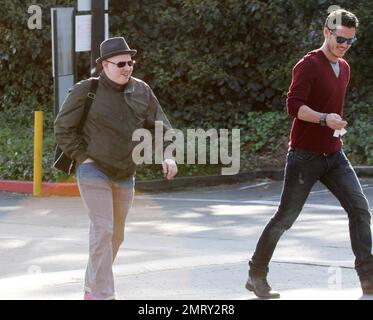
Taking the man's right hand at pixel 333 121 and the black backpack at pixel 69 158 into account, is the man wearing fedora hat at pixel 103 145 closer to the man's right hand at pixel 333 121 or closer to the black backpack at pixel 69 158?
the black backpack at pixel 69 158

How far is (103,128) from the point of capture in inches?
260

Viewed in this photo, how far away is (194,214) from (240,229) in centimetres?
153

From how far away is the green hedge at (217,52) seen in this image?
1903 cm

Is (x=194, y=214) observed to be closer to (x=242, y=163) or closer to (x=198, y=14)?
(x=242, y=163)

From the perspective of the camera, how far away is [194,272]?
26.4ft

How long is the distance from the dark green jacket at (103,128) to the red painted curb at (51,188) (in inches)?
323

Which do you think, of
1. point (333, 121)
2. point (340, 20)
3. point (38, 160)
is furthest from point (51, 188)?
point (333, 121)

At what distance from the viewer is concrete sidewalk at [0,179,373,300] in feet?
24.4

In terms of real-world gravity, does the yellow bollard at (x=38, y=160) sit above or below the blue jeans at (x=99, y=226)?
below

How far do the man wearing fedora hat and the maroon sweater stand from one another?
0.88m

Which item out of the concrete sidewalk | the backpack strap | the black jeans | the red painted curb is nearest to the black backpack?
the backpack strap
